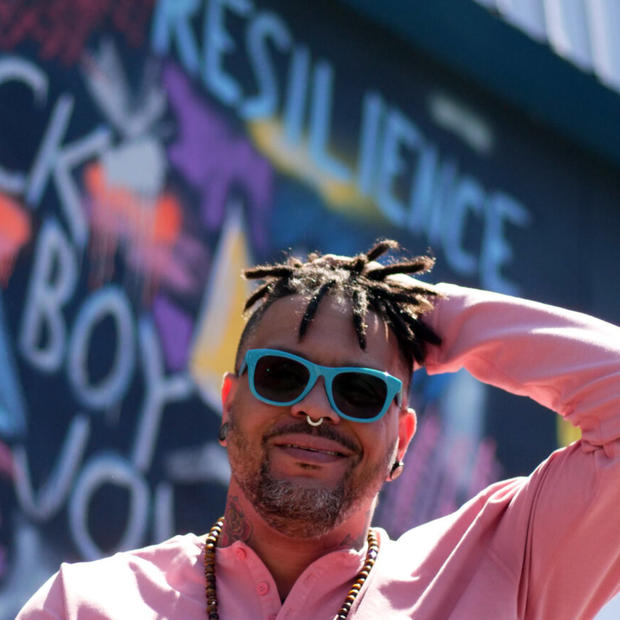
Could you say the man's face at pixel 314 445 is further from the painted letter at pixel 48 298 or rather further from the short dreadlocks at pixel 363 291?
the painted letter at pixel 48 298

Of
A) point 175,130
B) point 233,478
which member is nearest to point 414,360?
point 233,478

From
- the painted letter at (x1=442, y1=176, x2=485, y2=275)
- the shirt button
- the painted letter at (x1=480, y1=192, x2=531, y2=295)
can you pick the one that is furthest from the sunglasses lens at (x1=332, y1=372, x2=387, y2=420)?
the painted letter at (x1=480, y1=192, x2=531, y2=295)

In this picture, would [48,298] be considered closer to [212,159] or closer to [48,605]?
[212,159]

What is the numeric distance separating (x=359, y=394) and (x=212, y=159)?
2129 millimetres

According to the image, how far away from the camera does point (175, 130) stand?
167 inches

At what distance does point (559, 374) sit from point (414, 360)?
15.1 inches

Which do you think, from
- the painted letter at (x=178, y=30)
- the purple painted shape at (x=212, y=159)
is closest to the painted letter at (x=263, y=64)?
the purple painted shape at (x=212, y=159)

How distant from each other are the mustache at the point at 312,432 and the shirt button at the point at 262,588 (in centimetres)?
31

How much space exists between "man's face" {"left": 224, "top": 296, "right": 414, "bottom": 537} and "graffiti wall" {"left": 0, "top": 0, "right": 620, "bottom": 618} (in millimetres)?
1352

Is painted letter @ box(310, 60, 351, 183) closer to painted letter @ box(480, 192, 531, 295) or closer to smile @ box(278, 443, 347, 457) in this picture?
painted letter @ box(480, 192, 531, 295)

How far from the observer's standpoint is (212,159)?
4352 millimetres

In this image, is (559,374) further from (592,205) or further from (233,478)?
(592,205)

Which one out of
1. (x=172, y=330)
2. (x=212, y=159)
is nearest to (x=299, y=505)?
(x=172, y=330)

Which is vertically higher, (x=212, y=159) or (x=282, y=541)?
(x=212, y=159)
